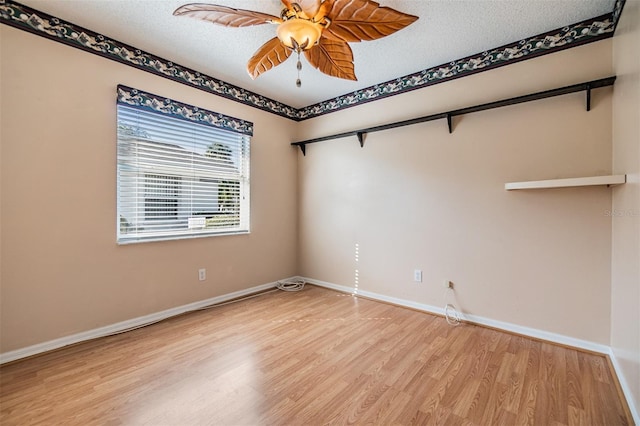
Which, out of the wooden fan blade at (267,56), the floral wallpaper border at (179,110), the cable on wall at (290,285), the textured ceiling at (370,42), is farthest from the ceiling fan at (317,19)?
the cable on wall at (290,285)

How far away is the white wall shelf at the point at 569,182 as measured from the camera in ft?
5.91

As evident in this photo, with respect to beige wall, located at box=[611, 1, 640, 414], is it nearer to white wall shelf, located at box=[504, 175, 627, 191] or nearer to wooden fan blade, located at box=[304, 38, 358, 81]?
white wall shelf, located at box=[504, 175, 627, 191]

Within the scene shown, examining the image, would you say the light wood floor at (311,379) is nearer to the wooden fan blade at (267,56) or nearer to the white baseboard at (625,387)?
the white baseboard at (625,387)

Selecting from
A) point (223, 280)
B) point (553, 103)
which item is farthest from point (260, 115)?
point (553, 103)

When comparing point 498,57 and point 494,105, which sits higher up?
point 498,57

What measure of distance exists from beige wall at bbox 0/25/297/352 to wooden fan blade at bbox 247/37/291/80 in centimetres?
124

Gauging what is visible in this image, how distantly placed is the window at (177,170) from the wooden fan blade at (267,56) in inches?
46.0

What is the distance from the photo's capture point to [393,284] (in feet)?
10.6

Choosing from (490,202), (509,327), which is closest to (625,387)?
(509,327)

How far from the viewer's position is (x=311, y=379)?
183 cm

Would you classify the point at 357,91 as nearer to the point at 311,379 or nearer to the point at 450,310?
the point at 450,310

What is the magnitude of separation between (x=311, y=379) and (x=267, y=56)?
2222 millimetres

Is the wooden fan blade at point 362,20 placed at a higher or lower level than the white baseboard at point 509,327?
higher

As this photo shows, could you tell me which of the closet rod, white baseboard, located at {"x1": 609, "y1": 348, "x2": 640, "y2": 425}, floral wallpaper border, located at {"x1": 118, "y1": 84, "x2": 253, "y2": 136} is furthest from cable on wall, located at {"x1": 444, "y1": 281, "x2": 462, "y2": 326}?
floral wallpaper border, located at {"x1": 118, "y1": 84, "x2": 253, "y2": 136}
